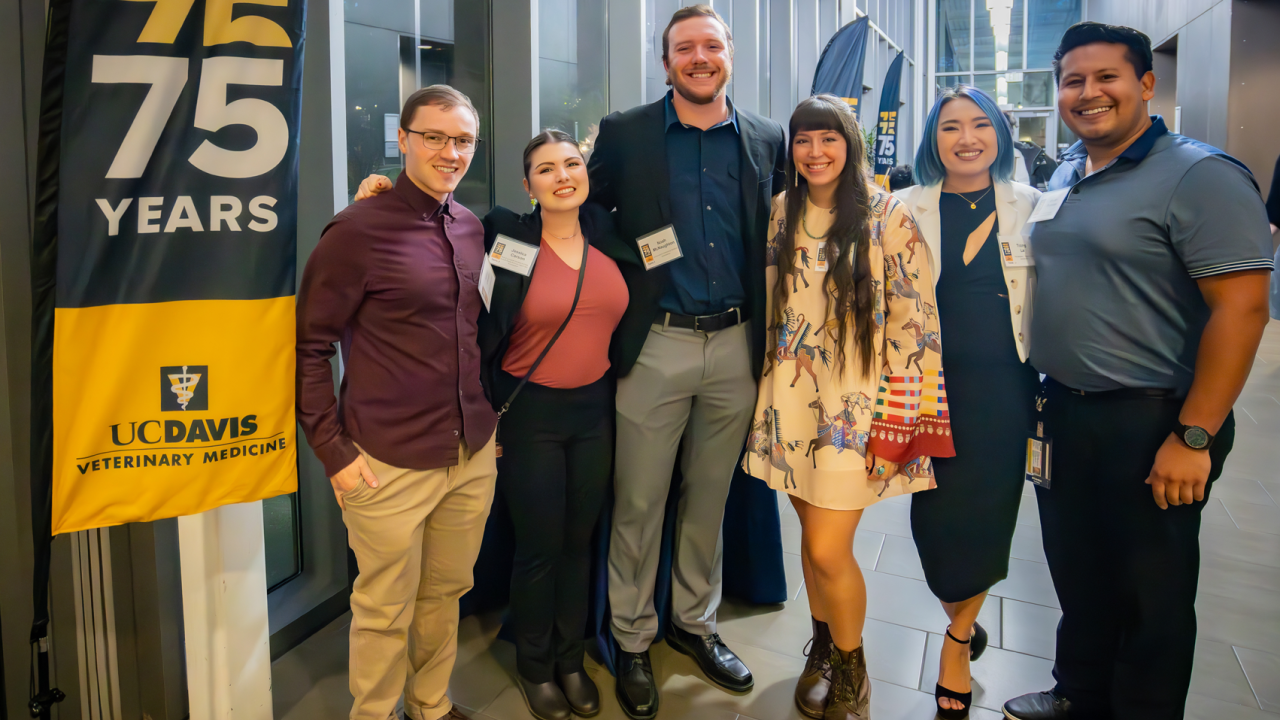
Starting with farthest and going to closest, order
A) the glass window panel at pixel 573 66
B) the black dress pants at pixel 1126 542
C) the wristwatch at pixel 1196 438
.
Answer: the glass window panel at pixel 573 66
the black dress pants at pixel 1126 542
the wristwatch at pixel 1196 438

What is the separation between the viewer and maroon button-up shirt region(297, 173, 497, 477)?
174 cm

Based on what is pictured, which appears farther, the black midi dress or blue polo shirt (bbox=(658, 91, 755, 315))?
blue polo shirt (bbox=(658, 91, 755, 315))

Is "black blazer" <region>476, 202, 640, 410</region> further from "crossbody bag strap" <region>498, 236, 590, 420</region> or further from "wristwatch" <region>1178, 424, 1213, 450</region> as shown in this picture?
"wristwatch" <region>1178, 424, 1213, 450</region>

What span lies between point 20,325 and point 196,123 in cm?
68

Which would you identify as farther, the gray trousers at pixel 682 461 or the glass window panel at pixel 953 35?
the glass window panel at pixel 953 35

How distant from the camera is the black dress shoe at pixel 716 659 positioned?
93.8 inches

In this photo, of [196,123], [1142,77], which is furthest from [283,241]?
[1142,77]

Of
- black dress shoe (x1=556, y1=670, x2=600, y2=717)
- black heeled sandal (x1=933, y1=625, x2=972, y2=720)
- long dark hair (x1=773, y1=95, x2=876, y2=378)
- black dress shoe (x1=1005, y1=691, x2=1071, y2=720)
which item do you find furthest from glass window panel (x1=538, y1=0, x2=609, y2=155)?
black dress shoe (x1=1005, y1=691, x2=1071, y2=720)

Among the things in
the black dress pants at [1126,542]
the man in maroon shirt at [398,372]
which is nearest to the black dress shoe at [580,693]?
the man in maroon shirt at [398,372]

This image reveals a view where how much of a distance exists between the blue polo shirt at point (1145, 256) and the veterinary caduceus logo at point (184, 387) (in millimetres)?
1998

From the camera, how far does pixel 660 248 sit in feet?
7.09

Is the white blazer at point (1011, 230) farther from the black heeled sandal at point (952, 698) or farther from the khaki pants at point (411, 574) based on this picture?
the khaki pants at point (411, 574)

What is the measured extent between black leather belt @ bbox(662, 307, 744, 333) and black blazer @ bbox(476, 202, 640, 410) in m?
0.20

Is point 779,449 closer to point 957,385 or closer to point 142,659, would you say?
point 957,385
